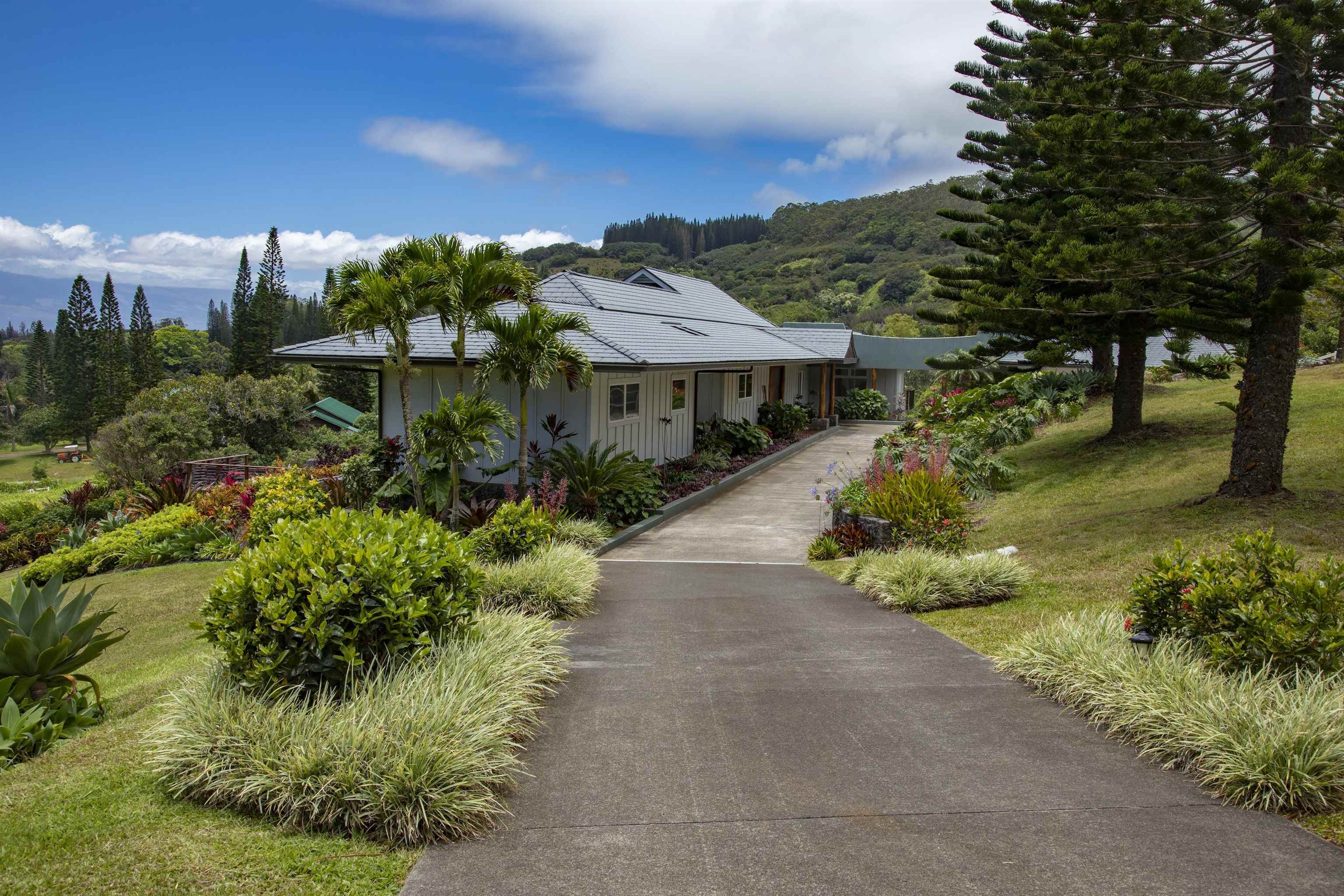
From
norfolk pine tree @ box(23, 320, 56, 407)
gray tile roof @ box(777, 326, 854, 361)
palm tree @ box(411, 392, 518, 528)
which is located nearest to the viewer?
palm tree @ box(411, 392, 518, 528)

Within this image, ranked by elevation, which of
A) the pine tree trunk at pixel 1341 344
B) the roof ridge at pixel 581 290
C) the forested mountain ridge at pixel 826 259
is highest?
the forested mountain ridge at pixel 826 259

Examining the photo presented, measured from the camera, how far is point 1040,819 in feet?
12.6

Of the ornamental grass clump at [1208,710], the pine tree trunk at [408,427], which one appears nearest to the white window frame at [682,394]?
the pine tree trunk at [408,427]

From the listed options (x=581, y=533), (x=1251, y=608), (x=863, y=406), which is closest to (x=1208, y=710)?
(x=1251, y=608)

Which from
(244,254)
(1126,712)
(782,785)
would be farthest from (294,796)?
(244,254)

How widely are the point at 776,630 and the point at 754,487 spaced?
11485 mm

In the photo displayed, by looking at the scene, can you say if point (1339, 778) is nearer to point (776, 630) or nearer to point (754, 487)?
point (776, 630)

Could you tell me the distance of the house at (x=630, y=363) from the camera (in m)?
15.0

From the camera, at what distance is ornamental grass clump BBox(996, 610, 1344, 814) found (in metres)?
4.00

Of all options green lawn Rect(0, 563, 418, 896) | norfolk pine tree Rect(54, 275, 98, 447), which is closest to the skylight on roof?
green lawn Rect(0, 563, 418, 896)

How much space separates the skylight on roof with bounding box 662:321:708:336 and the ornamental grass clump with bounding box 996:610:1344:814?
52.4 ft

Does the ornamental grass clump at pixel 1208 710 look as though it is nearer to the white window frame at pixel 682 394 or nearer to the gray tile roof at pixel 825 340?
the white window frame at pixel 682 394

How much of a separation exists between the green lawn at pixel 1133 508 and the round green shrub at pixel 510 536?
12.0 ft

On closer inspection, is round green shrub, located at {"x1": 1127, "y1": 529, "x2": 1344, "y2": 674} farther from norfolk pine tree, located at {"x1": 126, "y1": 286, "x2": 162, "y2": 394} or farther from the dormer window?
norfolk pine tree, located at {"x1": 126, "y1": 286, "x2": 162, "y2": 394}
